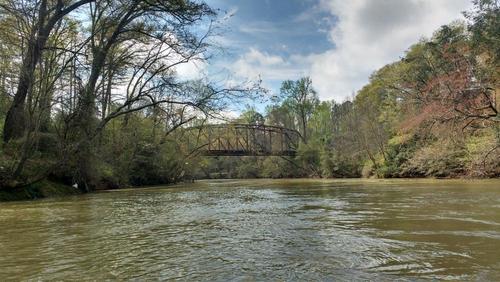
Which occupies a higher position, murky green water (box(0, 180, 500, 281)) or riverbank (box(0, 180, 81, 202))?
riverbank (box(0, 180, 81, 202))

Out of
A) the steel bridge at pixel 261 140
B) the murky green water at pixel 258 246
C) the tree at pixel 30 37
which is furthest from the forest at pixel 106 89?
the steel bridge at pixel 261 140

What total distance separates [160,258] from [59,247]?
1.57 meters

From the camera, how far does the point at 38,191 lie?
612 inches

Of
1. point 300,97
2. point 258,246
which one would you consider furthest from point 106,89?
point 300,97

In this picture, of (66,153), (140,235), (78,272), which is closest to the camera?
(78,272)

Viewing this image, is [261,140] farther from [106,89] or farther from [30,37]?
[30,37]

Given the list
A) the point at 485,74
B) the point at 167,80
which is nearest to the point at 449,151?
the point at 485,74

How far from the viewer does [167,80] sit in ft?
57.2

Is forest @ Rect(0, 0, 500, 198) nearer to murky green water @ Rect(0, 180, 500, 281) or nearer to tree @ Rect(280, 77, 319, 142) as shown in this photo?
murky green water @ Rect(0, 180, 500, 281)

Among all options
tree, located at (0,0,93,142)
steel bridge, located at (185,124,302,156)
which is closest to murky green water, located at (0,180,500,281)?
tree, located at (0,0,93,142)

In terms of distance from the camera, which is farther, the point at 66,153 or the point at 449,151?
the point at 449,151

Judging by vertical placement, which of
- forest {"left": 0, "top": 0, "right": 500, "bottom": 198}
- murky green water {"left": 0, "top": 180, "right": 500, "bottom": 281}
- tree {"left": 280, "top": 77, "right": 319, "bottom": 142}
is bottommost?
murky green water {"left": 0, "top": 180, "right": 500, "bottom": 281}

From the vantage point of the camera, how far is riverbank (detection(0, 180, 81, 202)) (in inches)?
544

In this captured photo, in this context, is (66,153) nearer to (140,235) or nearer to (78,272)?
(140,235)
